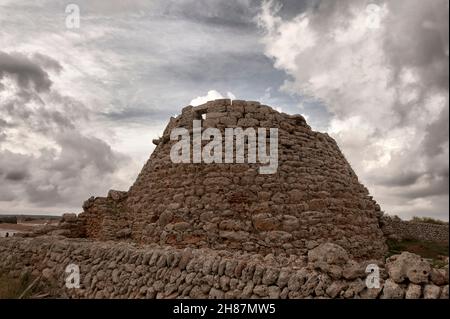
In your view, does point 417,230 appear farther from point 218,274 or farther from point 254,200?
point 218,274

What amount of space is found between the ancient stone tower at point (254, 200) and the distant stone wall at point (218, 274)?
1277 mm

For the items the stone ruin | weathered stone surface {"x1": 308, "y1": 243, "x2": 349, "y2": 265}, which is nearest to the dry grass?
the stone ruin

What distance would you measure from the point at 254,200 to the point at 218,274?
2695 millimetres

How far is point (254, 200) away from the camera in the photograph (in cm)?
848

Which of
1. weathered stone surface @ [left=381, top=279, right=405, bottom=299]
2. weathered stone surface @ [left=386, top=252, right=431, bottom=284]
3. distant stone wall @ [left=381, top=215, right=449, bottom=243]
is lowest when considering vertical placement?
weathered stone surface @ [left=381, top=279, right=405, bottom=299]

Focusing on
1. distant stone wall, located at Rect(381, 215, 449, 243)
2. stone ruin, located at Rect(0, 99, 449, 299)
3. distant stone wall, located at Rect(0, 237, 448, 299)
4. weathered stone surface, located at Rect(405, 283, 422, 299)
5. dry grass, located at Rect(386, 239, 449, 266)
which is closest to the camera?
weathered stone surface, located at Rect(405, 283, 422, 299)

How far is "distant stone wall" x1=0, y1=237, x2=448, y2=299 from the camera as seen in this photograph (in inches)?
179

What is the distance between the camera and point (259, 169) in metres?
8.75

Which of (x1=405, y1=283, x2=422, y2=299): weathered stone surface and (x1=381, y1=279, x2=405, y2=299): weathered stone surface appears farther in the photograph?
(x1=381, y1=279, x2=405, y2=299): weathered stone surface

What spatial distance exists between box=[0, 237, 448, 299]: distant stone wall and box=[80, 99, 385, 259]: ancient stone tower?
128cm

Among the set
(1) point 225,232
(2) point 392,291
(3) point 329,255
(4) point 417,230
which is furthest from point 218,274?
(4) point 417,230

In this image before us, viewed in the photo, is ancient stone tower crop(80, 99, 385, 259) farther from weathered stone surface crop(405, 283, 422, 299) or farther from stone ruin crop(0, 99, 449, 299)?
weathered stone surface crop(405, 283, 422, 299)

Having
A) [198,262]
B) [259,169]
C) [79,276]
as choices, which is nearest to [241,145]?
[259,169]

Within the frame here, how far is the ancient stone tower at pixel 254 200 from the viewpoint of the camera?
830 cm
